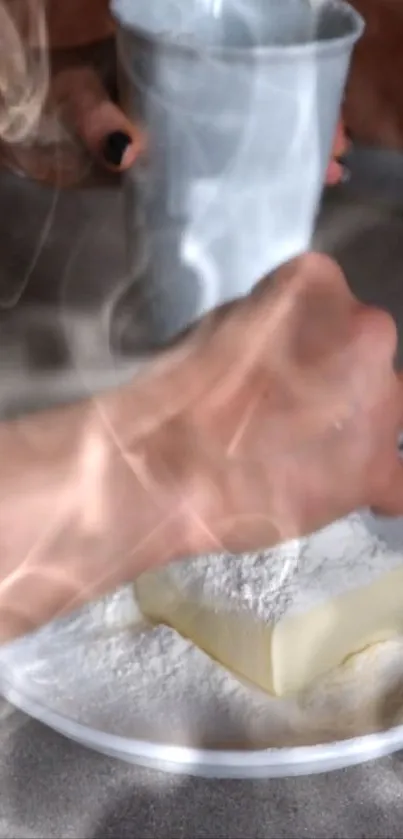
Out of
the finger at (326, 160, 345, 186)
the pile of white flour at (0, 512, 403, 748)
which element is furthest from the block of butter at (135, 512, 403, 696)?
the finger at (326, 160, 345, 186)

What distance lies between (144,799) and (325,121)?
202 mm

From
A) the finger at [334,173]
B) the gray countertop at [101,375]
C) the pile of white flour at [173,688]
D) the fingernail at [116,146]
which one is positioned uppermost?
the fingernail at [116,146]

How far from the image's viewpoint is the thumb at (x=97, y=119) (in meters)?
0.26

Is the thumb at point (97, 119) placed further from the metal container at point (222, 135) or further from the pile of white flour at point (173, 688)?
the pile of white flour at point (173, 688)

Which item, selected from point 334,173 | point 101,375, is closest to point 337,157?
point 334,173

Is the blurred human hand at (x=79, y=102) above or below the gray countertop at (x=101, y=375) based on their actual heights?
above

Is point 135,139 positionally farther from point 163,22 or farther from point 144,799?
point 144,799

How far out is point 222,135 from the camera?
0.25m

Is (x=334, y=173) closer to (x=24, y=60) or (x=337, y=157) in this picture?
(x=337, y=157)

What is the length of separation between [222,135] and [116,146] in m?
0.04

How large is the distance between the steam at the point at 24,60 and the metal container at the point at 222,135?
47 mm

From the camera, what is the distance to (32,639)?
0.77ft

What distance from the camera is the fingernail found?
10.6 inches

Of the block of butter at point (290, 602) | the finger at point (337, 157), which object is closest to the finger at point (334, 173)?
the finger at point (337, 157)
